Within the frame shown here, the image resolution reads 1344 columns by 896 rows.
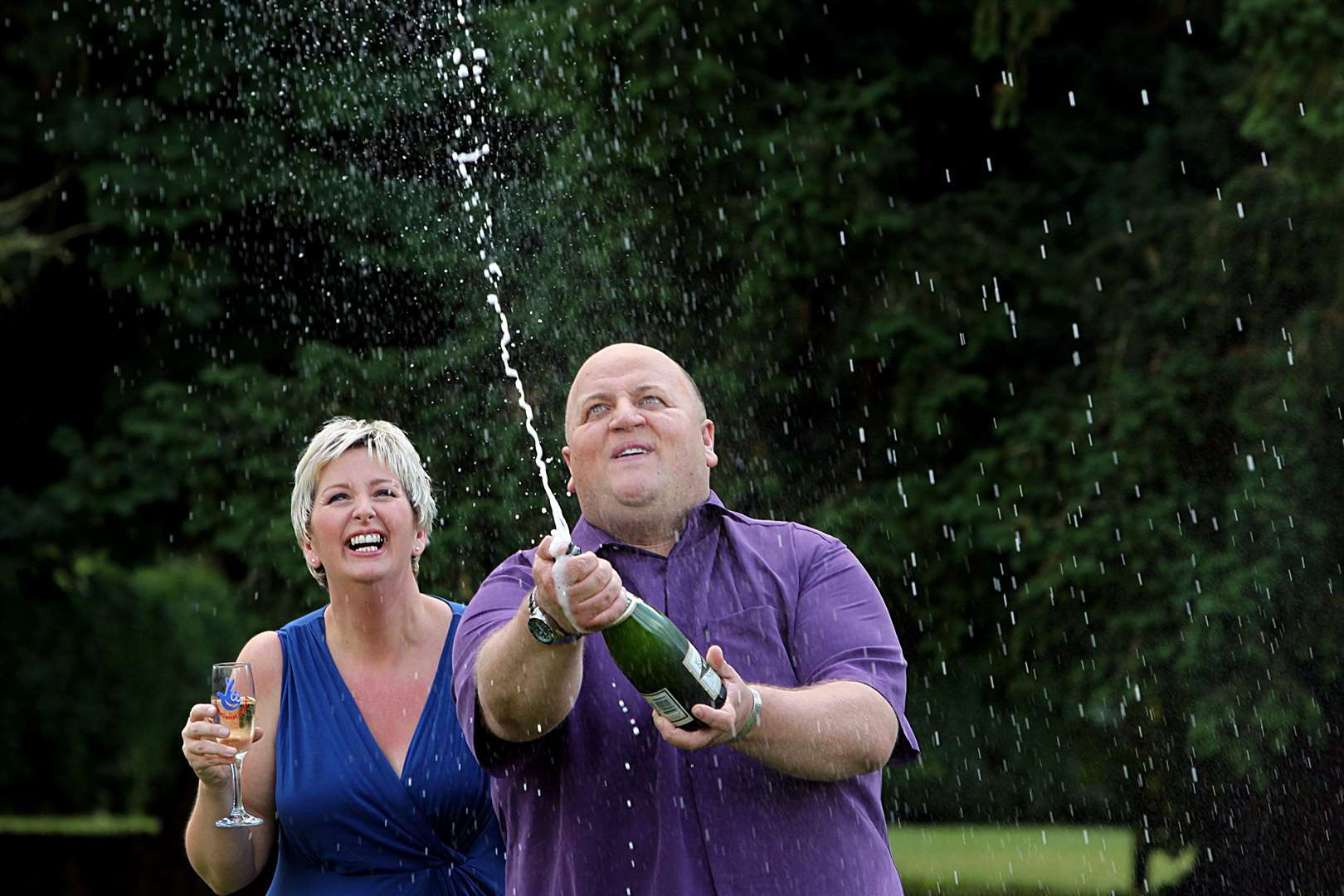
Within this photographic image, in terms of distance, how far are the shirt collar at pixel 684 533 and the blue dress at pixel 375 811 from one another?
3.36 feet

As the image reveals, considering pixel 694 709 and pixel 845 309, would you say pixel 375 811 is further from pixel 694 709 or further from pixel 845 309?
pixel 845 309

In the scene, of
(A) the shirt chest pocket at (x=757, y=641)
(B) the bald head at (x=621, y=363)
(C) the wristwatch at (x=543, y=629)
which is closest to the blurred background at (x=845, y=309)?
(B) the bald head at (x=621, y=363)

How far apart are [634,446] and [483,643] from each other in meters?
0.44

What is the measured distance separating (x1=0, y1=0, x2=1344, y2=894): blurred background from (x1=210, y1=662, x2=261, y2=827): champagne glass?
3305 mm

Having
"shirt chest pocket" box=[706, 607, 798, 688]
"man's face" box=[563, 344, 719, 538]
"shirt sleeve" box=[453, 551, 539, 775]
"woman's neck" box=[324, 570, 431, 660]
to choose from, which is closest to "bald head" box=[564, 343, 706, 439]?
"man's face" box=[563, 344, 719, 538]

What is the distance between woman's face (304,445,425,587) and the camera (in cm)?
381

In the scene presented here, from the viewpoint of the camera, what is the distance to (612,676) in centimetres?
285

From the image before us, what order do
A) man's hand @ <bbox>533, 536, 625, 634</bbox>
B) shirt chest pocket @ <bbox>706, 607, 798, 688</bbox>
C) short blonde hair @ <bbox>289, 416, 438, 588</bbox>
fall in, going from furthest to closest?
1. short blonde hair @ <bbox>289, 416, 438, 588</bbox>
2. shirt chest pocket @ <bbox>706, 607, 798, 688</bbox>
3. man's hand @ <bbox>533, 536, 625, 634</bbox>

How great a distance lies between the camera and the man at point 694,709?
2623mm

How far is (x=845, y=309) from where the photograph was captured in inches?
344

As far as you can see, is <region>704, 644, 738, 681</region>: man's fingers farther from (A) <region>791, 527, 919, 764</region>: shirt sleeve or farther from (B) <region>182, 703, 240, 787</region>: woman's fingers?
(B) <region>182, 703, 240, 787</region>: woman's fingers

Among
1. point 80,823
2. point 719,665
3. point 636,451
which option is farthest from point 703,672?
point 80,823

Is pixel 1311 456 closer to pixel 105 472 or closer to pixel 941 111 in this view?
pixel 941 111

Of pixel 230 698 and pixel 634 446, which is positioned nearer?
pixel 634 446
